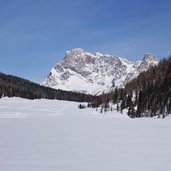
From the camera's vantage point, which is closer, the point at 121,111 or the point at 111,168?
the point at 111,168

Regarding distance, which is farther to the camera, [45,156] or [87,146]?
[87,146]

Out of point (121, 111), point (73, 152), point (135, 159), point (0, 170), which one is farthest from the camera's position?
point (121, 111)

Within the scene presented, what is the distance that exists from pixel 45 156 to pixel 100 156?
3059mm

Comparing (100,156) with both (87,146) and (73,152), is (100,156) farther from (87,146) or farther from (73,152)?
(87,146)

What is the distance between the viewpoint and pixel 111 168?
1619cm

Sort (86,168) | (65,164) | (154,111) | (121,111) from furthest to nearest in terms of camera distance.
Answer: (121,111) < (154,111) < (65,164) < (86,168)

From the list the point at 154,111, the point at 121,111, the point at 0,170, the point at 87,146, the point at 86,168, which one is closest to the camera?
the point at 0,170

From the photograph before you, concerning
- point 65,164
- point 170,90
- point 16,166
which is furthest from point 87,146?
point 170,90

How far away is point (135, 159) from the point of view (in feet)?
61.9

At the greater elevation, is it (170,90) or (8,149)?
(170,90)

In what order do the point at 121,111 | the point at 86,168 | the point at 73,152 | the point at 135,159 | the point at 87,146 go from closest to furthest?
the point at 86,168 < the point at 135,159 < the point at 73,152 < the point at 87,146 < the point at 121,111

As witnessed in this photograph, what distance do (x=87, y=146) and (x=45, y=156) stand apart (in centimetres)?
539

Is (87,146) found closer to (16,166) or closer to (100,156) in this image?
(100,156)

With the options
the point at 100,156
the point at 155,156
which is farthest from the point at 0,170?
the point at 155,156
